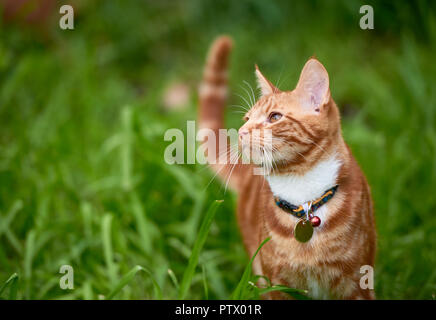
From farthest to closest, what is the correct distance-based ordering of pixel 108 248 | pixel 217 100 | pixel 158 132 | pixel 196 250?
pixel 158 132 < pixel 217 100 < pixel 108 248 < pixel 196 250

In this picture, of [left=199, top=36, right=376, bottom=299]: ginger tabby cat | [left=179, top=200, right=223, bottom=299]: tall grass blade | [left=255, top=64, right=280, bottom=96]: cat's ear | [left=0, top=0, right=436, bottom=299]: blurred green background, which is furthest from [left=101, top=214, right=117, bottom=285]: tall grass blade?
[left=255, top=64, right=280, bottom=96]: cat's ear

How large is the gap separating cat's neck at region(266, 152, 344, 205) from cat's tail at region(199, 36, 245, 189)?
0.50 metres

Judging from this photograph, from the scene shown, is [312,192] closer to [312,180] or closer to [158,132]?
[312,180]

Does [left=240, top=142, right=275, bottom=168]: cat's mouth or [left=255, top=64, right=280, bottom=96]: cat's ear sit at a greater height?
[left=255, top=64, right=280, bottom=96]: cat's ear

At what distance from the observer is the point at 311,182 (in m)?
1.27

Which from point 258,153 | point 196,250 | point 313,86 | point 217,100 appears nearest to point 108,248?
point 196,250

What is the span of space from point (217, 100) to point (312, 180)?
969mm

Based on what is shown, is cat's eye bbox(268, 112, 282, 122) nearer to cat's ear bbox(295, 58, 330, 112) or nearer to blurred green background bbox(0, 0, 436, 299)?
cat's ear bbox(295, 58, 330, 112)

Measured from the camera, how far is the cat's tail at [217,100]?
1.87 meters

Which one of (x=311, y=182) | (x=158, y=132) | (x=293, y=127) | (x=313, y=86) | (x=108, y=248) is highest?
(x=158, y=132)

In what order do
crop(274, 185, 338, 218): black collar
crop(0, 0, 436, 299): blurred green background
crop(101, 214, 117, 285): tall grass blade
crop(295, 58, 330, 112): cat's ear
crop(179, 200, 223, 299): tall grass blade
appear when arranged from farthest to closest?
1. crop(0, 0, 436, 299): blurred green background
2. crop(101, 214, 117, 285): tall grass blade
3. crop(179, 200, 223, 299): tall grass blade
4. crop(274, 185, 338, 218): black collar
5. crop(295, 58, 330, 112): cat's ear

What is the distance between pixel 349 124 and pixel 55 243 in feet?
6.84

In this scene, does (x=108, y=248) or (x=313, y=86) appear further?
(x=108, y=248)

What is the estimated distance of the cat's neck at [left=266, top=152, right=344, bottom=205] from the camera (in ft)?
4.15
